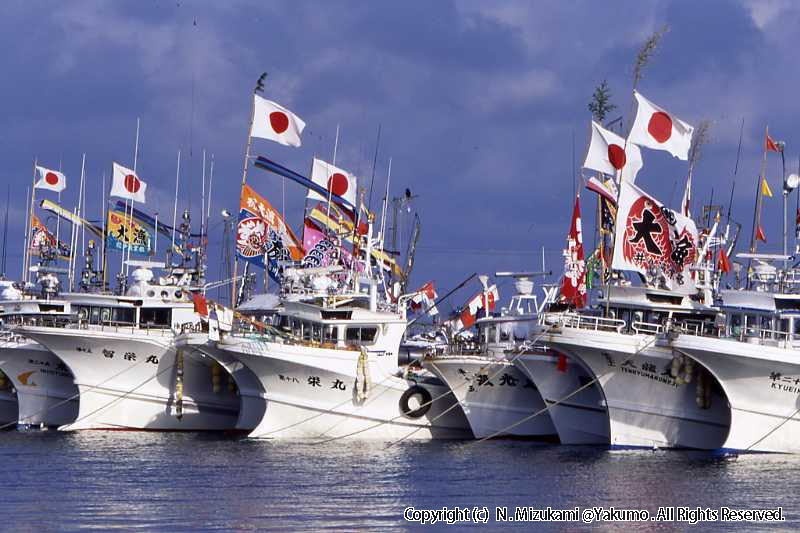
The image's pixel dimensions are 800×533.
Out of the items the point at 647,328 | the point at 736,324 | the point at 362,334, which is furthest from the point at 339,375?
the point at 736,324

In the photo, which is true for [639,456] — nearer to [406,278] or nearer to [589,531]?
[589,531]

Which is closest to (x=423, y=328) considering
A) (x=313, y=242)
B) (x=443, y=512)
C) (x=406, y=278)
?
(x=406, y=278)

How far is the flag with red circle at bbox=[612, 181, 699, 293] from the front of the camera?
4931cm

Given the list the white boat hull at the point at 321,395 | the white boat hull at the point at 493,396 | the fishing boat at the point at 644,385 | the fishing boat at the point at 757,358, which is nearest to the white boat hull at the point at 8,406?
the white boat hull at the point at 321,395

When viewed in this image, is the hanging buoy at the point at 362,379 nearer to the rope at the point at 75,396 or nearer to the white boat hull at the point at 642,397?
the white boat hull at the point at 642,397

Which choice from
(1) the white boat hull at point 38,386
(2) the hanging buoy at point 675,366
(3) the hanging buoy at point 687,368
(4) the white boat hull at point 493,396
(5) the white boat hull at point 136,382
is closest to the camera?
(2) the hanging buoy at point 675,366

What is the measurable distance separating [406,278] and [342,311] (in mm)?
11250

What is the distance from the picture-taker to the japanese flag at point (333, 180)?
6406cm

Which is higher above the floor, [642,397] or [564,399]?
[642,397]

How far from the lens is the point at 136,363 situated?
61.0 meters

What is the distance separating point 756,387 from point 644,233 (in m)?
6.10

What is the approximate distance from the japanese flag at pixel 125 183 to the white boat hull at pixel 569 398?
71.8 feet

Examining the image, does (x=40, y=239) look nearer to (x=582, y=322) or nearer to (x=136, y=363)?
(x=136, y=363)

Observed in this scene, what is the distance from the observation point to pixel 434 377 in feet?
189
